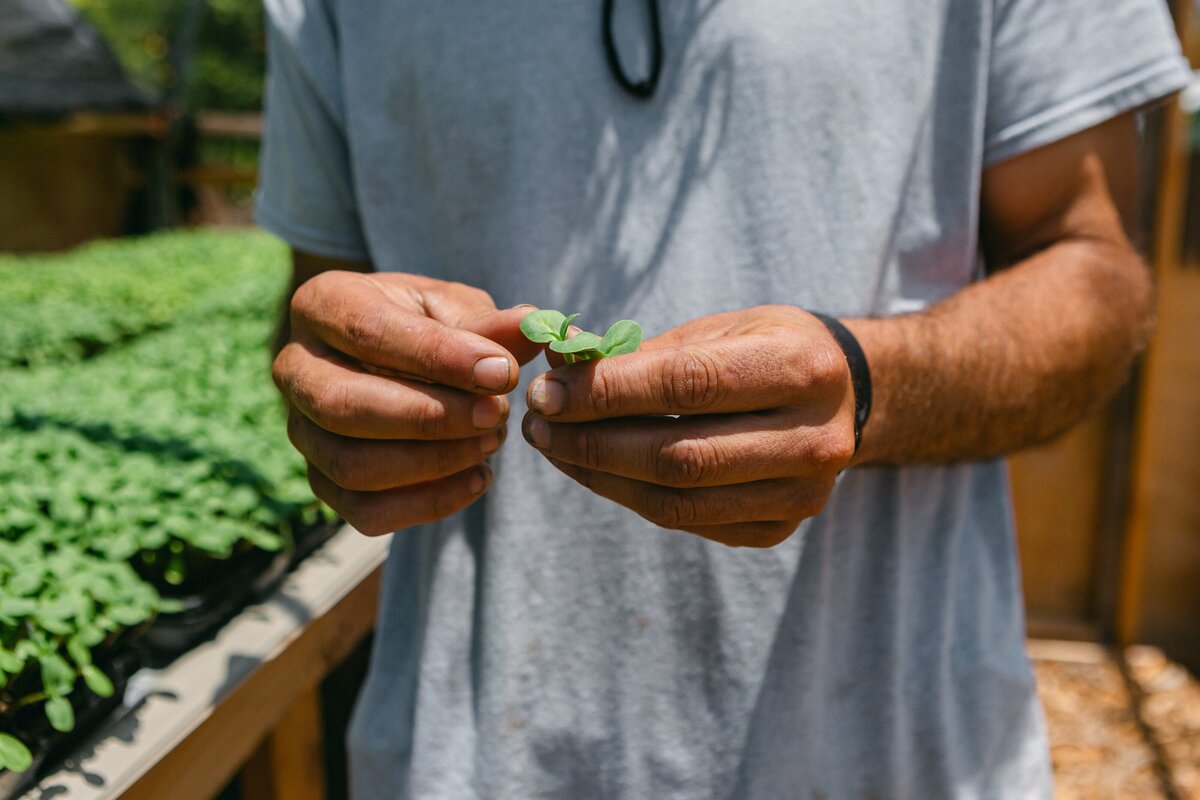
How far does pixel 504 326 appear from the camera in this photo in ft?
3.48

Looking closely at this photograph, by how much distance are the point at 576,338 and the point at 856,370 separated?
37 cm

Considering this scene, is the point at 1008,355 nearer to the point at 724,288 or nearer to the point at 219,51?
the point at 724,288

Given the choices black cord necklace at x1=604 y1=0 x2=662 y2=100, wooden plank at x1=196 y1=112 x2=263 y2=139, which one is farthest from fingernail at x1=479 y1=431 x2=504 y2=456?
wooden plank at x1=196 y1=112 x2=263 y2=139

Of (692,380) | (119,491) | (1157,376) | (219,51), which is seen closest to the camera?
(692,380)

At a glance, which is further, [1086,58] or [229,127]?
[229,127]

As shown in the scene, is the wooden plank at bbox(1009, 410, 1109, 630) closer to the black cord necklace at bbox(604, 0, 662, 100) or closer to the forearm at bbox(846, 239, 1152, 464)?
the forearm at bbox(846, 239, 1152, 464)

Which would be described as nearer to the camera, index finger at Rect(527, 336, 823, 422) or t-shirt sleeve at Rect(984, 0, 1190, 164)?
index finger at Rect(527, 336, 823, 422)

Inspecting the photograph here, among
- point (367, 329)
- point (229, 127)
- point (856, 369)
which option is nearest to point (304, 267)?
point (367, 329)

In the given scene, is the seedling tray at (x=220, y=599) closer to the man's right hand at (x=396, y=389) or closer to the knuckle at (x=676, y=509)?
the man's right hand at (x=396, y=389)

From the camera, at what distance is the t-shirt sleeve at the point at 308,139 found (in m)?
1.51

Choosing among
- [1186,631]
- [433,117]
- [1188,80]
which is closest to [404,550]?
[433,117]

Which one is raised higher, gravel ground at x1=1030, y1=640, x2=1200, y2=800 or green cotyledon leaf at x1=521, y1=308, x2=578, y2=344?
green cotyledon leaf at x1=521, y1=308, x2=578, y2=344

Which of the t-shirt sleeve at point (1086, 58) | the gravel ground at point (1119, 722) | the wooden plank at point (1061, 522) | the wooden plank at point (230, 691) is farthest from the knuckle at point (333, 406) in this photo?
the wooden plank at point (1061, 522)

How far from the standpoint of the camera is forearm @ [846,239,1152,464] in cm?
120
